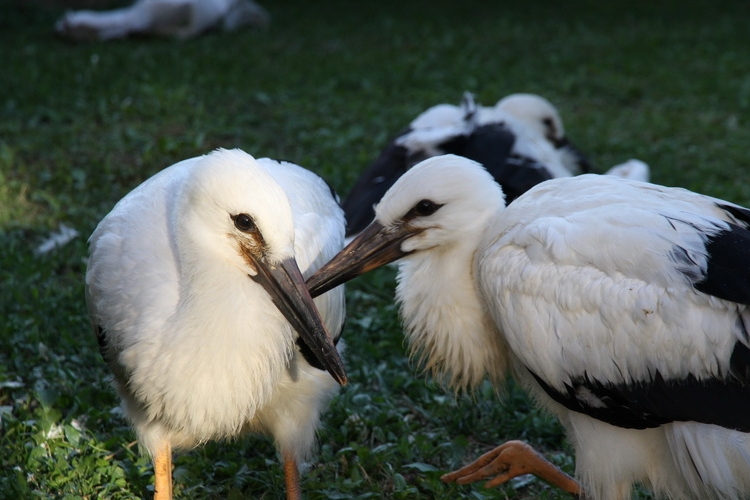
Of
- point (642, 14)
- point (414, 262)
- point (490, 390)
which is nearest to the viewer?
point (414, 262)

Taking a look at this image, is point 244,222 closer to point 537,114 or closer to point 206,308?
point 206,308

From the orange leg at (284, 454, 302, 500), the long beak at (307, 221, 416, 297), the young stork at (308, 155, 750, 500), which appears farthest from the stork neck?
the orange leg at (284, 454, 302, 500)

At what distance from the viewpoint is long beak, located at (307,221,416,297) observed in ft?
12.0

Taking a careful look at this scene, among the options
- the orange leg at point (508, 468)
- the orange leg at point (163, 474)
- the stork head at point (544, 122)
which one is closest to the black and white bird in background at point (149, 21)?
the stork head at point (544, 122)

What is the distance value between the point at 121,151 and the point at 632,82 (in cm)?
509

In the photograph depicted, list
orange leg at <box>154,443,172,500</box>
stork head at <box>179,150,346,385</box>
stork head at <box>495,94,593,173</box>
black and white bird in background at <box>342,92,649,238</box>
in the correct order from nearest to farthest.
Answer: stork head at <box>179,150,346,385</box> → orange leg at <box>154,443,172,500</box> → black and white bird in background at <box>342,92,649,238</box> → stork head at <box>495,94,593,173</box>

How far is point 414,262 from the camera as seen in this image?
390cm

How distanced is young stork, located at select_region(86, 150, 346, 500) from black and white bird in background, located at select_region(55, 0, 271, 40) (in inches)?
292

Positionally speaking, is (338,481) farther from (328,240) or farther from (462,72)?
(462,72)

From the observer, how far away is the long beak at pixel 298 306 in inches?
126

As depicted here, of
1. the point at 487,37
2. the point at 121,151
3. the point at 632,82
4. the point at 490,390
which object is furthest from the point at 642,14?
the point at 490,390

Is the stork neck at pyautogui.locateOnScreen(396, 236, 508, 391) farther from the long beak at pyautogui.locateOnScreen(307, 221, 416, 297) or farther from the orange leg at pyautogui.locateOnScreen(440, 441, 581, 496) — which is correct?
the orange leg at pyautogui.locateOnScreen(440, 441, 581, 496)

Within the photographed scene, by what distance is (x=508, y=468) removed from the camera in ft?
13.0

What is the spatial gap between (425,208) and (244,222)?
83 centimetres
